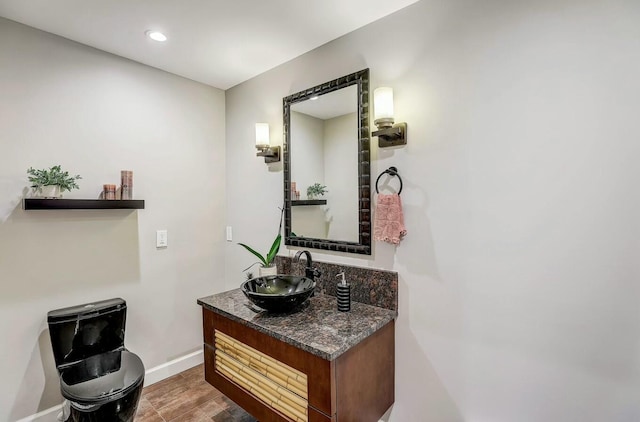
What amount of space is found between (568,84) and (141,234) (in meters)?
2.68

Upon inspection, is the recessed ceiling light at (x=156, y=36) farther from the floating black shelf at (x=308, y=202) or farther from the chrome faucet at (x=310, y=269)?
the chrome faucet at (x=310, y=269)

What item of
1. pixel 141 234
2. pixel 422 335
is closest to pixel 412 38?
pixel 422 335

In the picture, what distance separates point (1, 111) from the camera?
5.67 feet

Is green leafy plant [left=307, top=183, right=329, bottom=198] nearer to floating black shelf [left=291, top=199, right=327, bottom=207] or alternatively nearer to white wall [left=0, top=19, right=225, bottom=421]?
floating black shelf [left=291, top=199, right=327, bottom=207]

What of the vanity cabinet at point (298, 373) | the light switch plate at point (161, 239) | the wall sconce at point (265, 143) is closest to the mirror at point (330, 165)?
the wall sconce at point (265, 143)

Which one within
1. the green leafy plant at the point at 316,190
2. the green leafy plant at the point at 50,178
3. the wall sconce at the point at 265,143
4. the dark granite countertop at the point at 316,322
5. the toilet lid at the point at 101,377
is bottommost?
the toilet lid at the point at 101,377

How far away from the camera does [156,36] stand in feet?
6.26

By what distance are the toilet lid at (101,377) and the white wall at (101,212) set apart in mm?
377

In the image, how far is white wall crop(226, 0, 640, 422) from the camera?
3.72 feet

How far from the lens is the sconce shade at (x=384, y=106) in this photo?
1612 millimetres

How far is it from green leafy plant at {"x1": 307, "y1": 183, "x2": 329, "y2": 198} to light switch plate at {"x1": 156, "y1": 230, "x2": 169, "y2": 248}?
1238 millimetres

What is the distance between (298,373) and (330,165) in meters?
1.21

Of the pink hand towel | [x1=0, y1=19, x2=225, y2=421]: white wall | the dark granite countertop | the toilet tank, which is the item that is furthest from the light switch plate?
the pink hand towel

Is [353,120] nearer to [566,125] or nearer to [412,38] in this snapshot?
[412,38]
